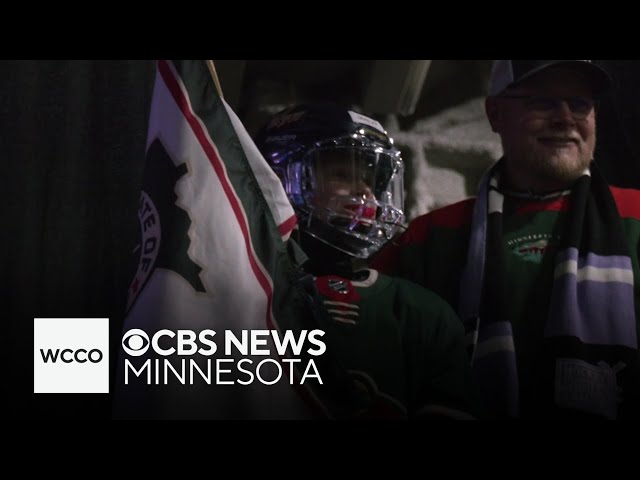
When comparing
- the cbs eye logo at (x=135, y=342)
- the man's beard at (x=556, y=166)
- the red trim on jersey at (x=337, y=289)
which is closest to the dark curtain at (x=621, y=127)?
the man's beard at (x=556, y=166)

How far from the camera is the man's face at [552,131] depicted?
1.90m

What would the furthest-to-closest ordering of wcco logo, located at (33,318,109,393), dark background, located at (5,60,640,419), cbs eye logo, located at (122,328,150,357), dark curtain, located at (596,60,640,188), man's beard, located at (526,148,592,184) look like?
dark curtain, located at (596,60,640,188) < man's beard, located at (526,148,592,184) < dark background, located at (5,60,640,419) < wcco logo, located at (33,318,109,393) < cbs eye logo, located at (122,328,150,357)

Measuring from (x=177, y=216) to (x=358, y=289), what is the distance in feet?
1.29

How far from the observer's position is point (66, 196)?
66.4 inches

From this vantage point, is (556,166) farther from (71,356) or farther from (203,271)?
(71,356)

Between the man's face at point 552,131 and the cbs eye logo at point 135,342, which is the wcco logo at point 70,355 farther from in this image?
the man's face at point 552,131

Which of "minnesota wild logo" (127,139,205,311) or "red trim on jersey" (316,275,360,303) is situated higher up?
"minnesota wild logo" (127,139,205,311)

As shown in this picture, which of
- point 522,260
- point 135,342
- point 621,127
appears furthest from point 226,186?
point 621,127

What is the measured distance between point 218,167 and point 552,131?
837 mm

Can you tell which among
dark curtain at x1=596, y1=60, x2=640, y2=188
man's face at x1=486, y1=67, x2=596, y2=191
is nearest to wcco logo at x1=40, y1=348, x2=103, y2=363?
man's face at x1=486, y1=67, x2=596, y2=191

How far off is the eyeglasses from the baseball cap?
5 cm

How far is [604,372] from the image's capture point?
1630 millimetres

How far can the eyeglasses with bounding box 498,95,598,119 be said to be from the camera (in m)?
1.91

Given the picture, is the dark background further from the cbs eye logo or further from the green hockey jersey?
the green hockey jersey
